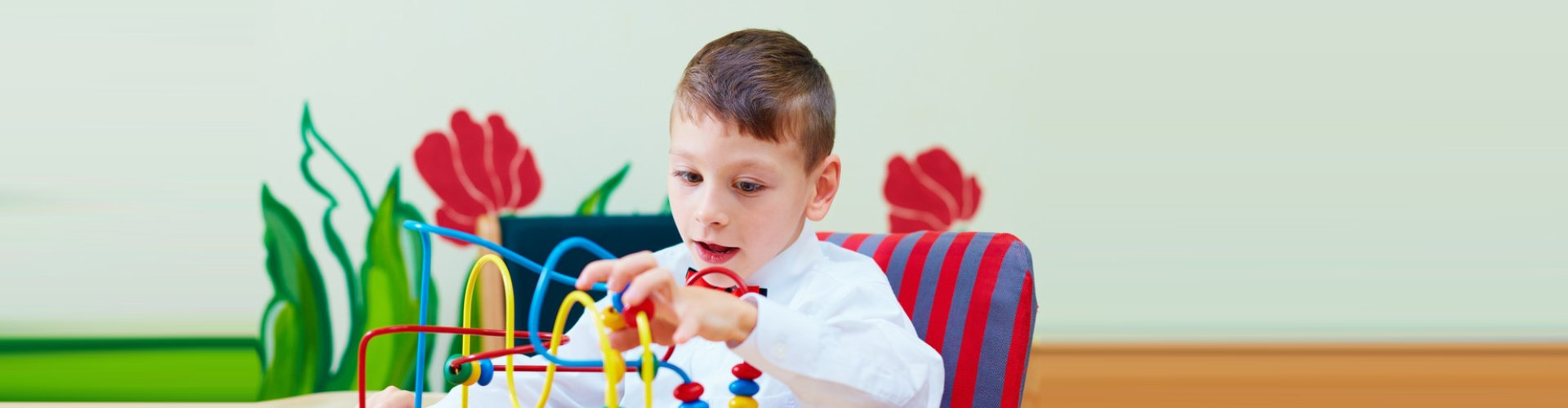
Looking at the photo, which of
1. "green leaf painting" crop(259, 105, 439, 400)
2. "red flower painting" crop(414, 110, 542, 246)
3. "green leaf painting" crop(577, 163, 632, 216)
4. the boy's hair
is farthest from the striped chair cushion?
"green leaf painting" crop(259, 105, 439, 400)

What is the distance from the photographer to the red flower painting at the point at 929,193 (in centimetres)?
206

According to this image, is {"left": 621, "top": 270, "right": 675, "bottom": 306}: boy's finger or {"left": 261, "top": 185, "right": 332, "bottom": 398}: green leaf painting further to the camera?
{"left": 261, "top": 185, "right": 332, "bottom": 398}: green leaf painting

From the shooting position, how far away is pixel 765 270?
40.8 inches

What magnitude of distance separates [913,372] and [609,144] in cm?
129

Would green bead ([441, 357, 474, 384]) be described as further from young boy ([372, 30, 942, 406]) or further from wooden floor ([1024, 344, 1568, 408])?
wooden floor ([1024, 344, 1568, 408])

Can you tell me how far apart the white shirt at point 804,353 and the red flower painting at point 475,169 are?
927mm

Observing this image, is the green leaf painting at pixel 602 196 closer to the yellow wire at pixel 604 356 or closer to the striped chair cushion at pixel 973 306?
the striped chair cushion at pixel 973 306

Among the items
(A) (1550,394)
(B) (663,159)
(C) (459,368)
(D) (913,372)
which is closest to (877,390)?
(D) (913,372)

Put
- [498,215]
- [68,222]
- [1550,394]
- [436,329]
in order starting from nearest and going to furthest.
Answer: [436,329], [498,215], [68,222], [1550,394]

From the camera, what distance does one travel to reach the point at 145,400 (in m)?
2.11

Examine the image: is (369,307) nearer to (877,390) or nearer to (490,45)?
(490,45)

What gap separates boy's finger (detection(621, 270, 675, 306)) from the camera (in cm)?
65

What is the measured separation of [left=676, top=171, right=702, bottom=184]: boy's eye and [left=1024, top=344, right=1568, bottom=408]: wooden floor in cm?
133

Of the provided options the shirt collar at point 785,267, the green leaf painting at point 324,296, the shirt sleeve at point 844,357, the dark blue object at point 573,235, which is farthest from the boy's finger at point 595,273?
the green leaf painting at point 324,296
